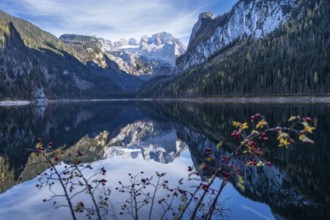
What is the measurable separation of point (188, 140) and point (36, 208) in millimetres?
35123

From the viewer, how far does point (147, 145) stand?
5650cm

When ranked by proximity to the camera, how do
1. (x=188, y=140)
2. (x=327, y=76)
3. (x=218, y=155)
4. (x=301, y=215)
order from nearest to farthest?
1. (x=301, y=215)
2. (x=218, y=155)
3. (x=188, y=140)
4. (x=327, y=76)

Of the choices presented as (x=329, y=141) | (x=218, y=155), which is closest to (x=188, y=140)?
(x=218, y=155)

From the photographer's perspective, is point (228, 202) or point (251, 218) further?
point (228, 202)

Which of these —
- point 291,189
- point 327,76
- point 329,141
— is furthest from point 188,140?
point 327,76

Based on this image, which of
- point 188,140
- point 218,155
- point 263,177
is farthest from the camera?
point 188,140

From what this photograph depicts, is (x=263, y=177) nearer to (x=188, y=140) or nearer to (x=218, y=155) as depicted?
(x=218, y=155)

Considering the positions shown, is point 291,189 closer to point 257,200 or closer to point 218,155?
point 257,200

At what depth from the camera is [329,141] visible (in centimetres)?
3725

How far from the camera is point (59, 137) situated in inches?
2331

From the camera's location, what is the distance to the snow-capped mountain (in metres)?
41.3

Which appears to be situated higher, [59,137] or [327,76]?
[327,76]

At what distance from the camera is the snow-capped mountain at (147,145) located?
41312mm

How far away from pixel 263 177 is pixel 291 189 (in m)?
3.88
